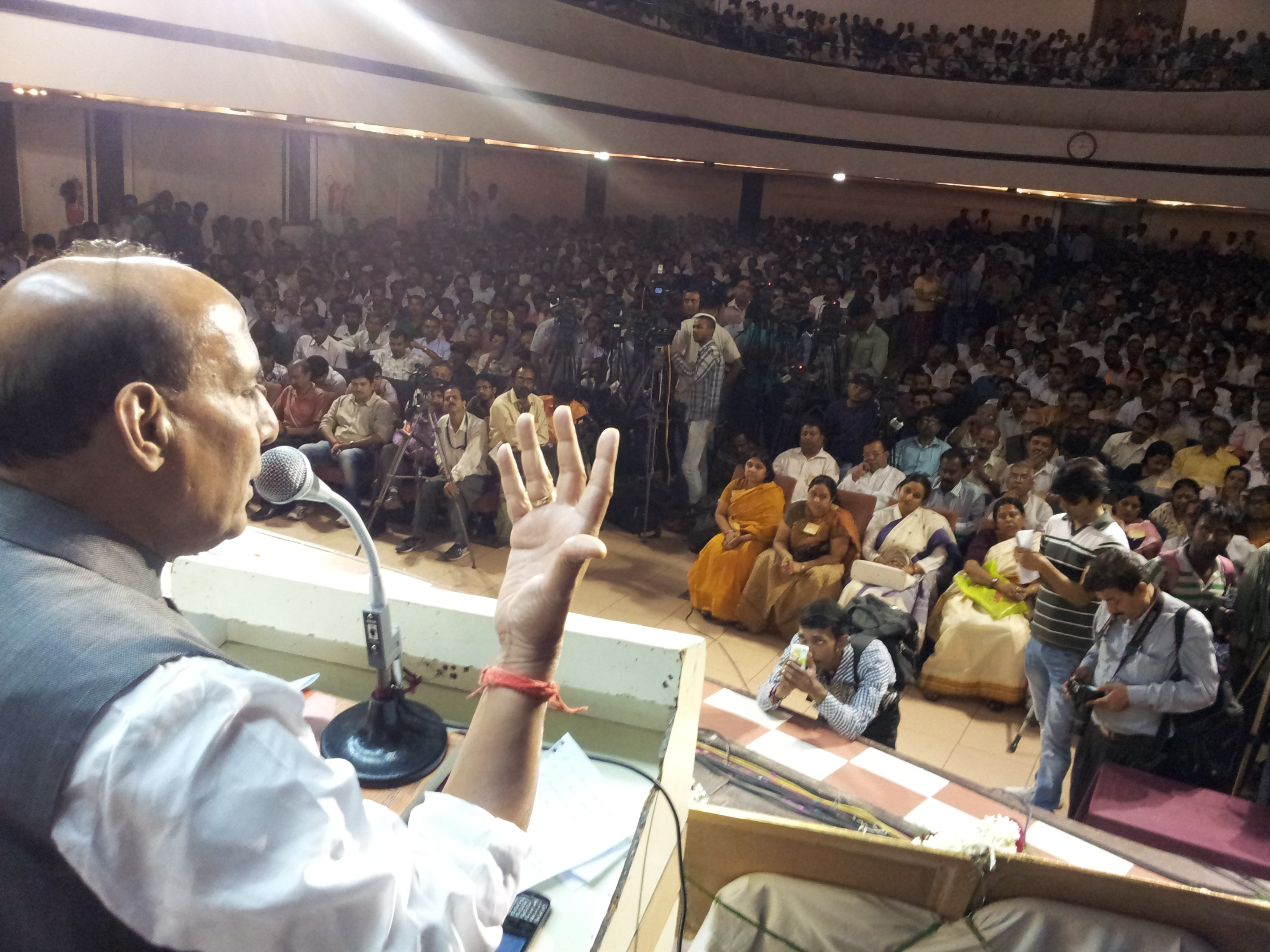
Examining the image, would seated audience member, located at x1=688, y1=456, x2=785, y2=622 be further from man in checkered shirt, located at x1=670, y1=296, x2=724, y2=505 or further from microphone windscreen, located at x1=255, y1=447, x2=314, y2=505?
microphone windscreen, located at x1=255, y1=447, x2=314, y2=505

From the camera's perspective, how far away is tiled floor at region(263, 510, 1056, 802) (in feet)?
10.7

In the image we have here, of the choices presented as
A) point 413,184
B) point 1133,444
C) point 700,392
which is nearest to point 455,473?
point 700,392

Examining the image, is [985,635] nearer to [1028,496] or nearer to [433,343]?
[1028,496]

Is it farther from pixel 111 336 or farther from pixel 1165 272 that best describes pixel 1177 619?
pixel 1165 272

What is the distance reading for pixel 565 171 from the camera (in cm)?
1223

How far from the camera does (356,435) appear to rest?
5.01 metres

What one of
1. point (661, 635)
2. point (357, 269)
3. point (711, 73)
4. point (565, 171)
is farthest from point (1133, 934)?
point (565, 171)

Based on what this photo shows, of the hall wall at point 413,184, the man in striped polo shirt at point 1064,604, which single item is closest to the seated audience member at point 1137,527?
the man in striped polo shirt at point 1064,604

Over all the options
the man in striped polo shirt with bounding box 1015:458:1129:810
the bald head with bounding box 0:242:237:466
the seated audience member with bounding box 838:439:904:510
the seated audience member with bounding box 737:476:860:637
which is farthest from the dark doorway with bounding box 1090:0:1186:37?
the bald head with bounding box 0:242:237:466

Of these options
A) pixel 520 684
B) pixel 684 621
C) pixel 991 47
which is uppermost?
pixel 991 47

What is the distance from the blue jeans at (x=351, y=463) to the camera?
493cm

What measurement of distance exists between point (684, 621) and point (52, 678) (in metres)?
3.71

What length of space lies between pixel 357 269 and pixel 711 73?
15.4 ft

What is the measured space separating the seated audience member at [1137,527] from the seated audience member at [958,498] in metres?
0.56
